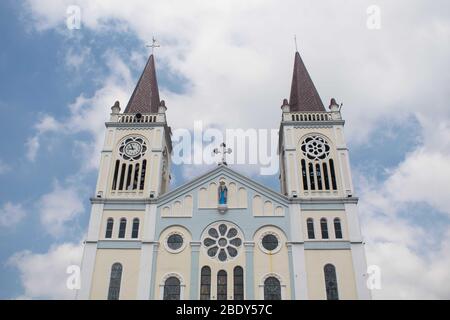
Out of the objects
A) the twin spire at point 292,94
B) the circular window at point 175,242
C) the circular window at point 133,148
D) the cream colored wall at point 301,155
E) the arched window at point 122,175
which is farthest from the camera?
the twin spire at point 292,94

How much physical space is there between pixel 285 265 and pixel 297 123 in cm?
1260

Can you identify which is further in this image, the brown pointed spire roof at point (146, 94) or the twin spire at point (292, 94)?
the brown pointed spire roof at point (146, 94)

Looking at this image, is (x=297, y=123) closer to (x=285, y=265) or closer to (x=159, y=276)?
(x=285, y=265)

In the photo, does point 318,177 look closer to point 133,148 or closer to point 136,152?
point 136,152

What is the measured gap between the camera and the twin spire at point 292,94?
39406 mm

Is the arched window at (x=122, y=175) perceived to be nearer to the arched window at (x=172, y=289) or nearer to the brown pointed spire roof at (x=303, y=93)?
the arched window at (x=172, y=289)

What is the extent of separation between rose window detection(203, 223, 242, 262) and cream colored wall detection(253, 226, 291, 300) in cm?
146

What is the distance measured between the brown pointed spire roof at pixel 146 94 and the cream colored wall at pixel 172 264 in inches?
509

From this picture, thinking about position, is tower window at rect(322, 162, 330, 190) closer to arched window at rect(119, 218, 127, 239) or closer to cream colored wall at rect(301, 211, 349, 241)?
cream colored wall at rect(301, 211, 349, 241)

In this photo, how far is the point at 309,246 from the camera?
3155 cm

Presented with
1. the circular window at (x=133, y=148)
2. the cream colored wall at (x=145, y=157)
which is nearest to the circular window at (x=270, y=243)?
the cream colored wall at (x=145, y=157)

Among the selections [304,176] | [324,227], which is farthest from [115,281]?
[304,176]
